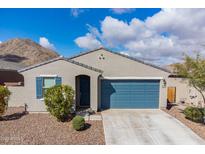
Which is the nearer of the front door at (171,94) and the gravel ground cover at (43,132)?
the gravel ground cover at (43,132)

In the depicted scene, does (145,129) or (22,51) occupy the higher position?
(22,51)

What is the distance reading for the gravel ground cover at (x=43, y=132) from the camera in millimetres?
8672

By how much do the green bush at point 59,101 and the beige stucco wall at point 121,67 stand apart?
4.96 metres

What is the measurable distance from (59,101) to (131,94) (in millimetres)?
6770

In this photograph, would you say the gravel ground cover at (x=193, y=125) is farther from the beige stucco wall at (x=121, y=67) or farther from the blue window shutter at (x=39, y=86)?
the blue window shutter at (x=39, y=86)

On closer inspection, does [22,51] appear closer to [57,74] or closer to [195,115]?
[57,74]

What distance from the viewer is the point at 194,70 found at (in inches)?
452

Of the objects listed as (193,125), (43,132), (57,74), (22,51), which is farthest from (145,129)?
(22,51)

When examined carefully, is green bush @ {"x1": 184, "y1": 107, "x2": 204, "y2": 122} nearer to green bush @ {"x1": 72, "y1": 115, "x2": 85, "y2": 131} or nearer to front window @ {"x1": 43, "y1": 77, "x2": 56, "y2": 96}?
green bush @ {"x1": 72, "y1": 115, "x2": 85, "y2": 131}

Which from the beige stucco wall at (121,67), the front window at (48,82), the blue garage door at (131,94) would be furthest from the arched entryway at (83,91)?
the front window at (48,82)

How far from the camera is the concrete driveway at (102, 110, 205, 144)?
29.3 ft
